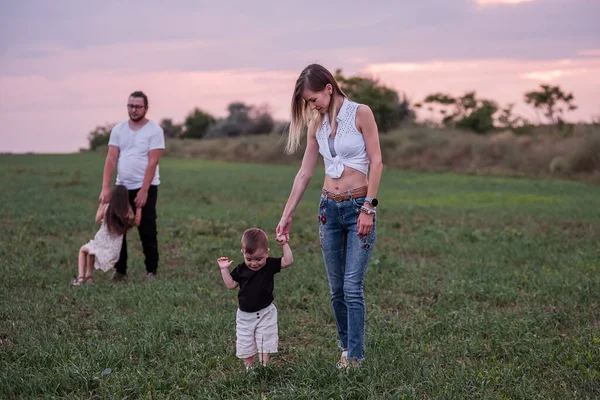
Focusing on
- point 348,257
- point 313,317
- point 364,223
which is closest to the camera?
point 364,223

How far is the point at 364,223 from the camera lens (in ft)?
15.6

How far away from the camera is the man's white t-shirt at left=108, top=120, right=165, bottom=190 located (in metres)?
8.60

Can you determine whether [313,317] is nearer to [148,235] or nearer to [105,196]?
[148,235]

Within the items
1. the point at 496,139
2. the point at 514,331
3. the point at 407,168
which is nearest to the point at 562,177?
the point at 496,139

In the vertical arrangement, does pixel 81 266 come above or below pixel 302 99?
below

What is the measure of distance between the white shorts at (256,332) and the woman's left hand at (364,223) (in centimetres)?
98

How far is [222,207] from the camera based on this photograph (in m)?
17.5

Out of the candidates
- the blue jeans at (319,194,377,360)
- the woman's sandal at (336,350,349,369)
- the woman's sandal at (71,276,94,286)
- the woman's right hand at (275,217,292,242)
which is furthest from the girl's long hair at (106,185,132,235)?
the woman's sandal at (336,350,349,369)

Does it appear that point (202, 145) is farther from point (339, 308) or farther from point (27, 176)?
point (339, 308)

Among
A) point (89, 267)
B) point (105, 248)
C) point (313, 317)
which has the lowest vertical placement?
point (313, 317)

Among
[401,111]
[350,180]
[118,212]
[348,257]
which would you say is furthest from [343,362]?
[401,111]

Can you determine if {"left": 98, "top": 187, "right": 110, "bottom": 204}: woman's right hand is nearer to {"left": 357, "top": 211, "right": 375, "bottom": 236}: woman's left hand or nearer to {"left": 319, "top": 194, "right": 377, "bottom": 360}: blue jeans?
{"left": 319, "top": 194, "right": 377, "bottom": 360}: blue jeans

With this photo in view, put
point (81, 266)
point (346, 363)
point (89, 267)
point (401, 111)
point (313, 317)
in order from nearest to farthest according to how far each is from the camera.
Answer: point (346, 363) < point (313, 317) < point (81, 266) < point (89, 267) < point (401, 111)

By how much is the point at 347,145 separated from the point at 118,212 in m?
4.52
